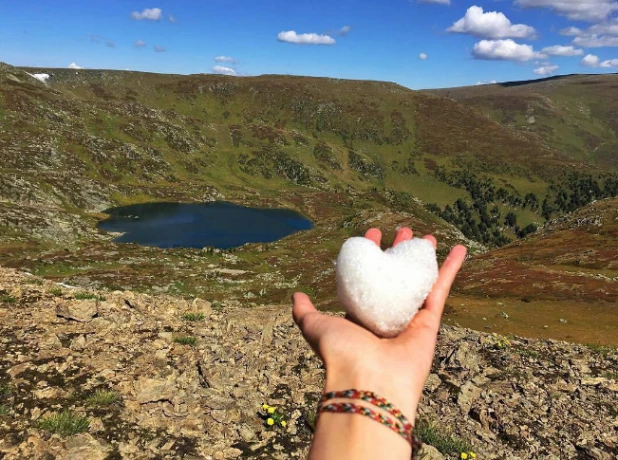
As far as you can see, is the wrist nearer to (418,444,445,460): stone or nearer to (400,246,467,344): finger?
(400,246,467,344): finger

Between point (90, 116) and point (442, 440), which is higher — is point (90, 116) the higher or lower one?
the higher one

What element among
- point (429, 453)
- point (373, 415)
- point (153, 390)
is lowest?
point (429, 453)

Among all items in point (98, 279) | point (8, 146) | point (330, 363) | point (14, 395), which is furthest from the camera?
point (8, 146)

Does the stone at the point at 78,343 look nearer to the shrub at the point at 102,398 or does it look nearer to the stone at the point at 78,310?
the stone at the point at 78,310

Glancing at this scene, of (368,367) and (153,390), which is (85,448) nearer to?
(153,390)

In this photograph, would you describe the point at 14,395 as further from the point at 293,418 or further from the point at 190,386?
the point at 293,418

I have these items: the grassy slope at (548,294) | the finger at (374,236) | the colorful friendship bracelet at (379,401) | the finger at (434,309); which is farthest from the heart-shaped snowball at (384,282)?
the grassy slope at (548,294)

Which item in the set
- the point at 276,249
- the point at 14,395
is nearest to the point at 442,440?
the point at 14,395

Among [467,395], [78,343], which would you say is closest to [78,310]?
[78,343]
